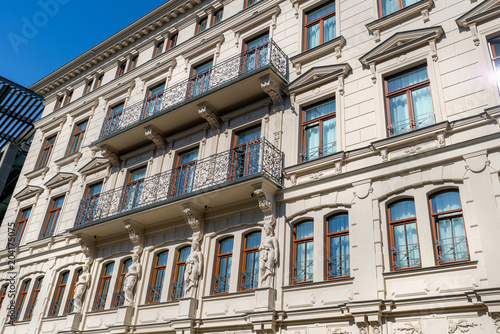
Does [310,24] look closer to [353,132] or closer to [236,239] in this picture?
[353,132]

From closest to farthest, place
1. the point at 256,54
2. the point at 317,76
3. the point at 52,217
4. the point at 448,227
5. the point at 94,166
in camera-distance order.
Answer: the point at 448,227 → the point at 317,76 → the point at 256,54 → the point at 94,166 → the point at 52,217

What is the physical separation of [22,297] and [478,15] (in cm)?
2031

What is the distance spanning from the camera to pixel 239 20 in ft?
60.5

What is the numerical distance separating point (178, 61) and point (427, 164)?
12869mm

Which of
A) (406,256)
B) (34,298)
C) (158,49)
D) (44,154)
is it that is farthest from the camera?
(44,154)

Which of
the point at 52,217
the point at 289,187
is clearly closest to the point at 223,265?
the point at 289,187

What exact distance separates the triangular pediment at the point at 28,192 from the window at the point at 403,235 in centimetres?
1824

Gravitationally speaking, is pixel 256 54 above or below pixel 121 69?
below

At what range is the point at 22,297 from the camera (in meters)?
19.5

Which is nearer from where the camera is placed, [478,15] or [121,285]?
[478,15]

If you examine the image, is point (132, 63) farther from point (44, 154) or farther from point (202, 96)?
point (202, 96)

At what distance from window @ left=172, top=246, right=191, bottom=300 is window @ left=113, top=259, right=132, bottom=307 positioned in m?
2.44

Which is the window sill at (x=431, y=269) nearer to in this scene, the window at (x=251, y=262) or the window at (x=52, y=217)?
the window at (x=251, y=262)

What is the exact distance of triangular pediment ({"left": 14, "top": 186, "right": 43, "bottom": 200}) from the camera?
22453 millimetres
